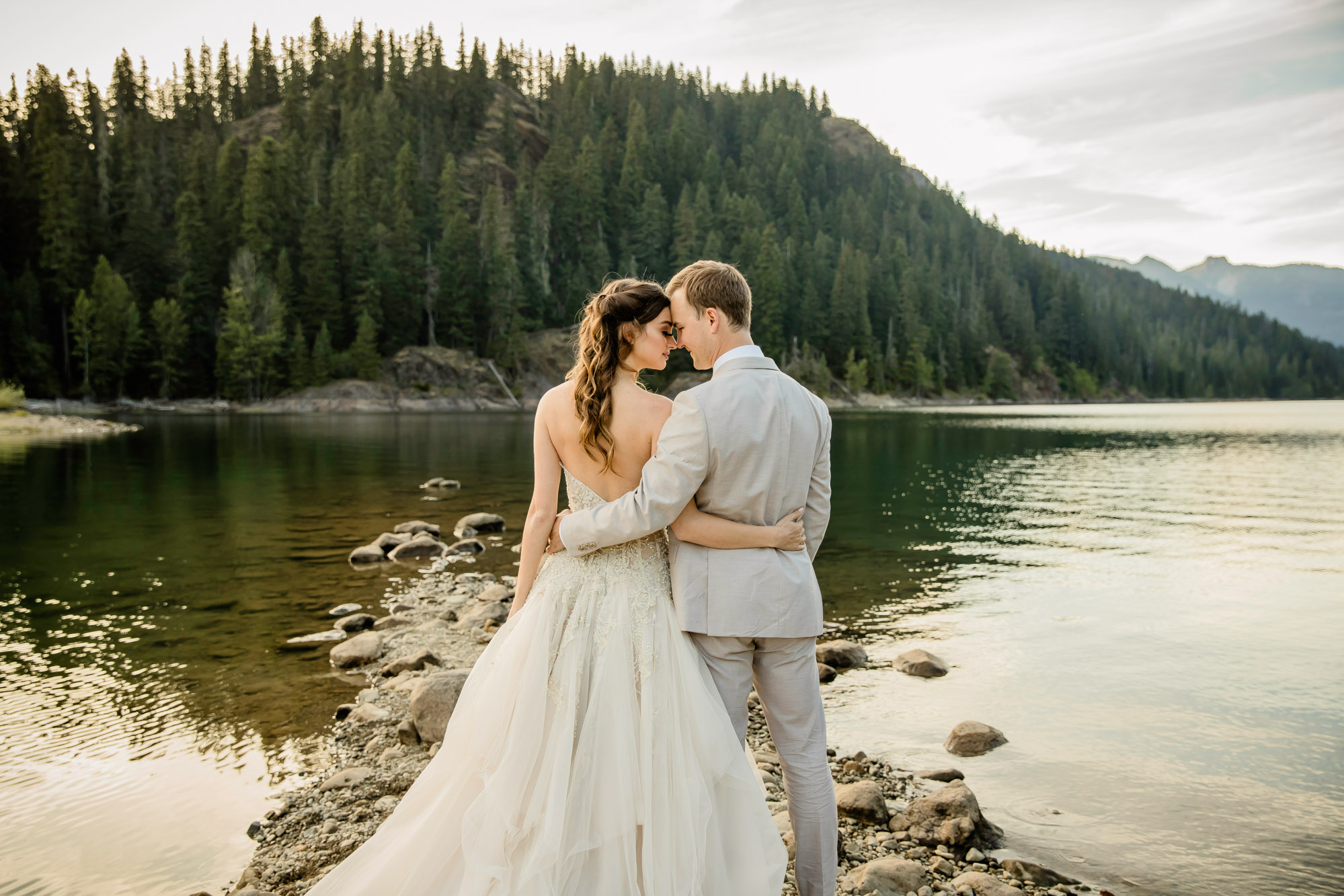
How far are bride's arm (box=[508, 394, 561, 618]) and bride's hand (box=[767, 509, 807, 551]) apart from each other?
1008 millimetres

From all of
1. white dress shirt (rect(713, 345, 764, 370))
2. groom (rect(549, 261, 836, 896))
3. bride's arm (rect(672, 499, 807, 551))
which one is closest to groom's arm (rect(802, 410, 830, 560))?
groom (rect(549, 261, 836, 896))

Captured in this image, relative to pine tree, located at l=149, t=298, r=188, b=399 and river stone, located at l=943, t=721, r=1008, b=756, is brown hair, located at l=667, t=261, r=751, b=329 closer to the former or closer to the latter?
river stone, located at l=943, t=721, r=1008, b=756

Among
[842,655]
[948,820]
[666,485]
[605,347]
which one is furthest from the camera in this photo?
[842,655]

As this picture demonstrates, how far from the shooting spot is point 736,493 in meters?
3.39

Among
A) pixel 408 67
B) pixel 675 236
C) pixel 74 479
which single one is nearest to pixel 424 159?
pixel 408 67

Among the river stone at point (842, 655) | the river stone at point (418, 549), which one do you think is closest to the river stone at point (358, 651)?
the river stone at point (842, 655)

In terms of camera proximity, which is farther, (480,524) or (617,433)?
(480,524)

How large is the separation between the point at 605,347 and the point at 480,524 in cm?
1524

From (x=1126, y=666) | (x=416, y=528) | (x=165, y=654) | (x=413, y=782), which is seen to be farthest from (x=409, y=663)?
(x=416, y=528)

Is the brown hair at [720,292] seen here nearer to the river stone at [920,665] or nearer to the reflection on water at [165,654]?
the reflection on water at [165,654]

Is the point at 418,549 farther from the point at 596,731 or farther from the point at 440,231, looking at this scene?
the point at 440,231

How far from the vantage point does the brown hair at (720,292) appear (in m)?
3.44

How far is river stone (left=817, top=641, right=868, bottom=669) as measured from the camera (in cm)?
957

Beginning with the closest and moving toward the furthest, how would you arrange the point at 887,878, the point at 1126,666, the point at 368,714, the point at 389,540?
the point at 887,878
the point at 368,714
the point at 1126,666
the point at 389,540
